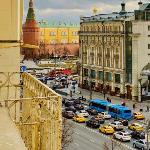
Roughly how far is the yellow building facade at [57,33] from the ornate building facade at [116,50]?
43.8 meters

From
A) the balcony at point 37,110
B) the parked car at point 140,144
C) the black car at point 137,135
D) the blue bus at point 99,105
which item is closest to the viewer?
the balcony at point 37,110

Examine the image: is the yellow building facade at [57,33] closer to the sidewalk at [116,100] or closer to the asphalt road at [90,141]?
the sidewalk at [116,100]

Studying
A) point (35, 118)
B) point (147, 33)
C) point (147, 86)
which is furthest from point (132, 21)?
point (35, 118)

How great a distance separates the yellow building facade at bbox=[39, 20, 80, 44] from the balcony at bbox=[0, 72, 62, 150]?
298 feet

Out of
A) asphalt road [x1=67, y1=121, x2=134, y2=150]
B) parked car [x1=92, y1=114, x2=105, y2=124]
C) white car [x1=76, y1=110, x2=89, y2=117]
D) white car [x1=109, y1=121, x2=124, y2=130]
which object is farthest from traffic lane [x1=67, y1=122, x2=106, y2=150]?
white car [x1=76, y1=110, x2=89, y2=117]

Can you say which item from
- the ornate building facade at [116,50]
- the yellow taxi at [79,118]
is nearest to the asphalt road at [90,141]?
the yellow taxi at [79,118]

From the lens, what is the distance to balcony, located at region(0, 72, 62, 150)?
6.36 m

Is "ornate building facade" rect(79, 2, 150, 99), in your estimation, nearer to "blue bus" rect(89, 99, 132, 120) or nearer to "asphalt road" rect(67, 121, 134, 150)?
"blue bus" rect(89, 99, 132, 120)

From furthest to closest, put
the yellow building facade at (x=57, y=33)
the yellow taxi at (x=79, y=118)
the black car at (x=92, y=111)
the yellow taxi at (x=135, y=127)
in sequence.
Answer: the yellow building facade at (x=57, y=33), the black car at (x=92, y=111), the yellow taxi at (x=79, y=118), the yellow taxi at (x=135, y=127)

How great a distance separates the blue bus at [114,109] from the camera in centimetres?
3734

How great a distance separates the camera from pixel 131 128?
110 feet

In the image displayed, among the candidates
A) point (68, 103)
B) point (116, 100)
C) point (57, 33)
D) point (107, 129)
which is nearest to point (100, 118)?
point (107, 129)

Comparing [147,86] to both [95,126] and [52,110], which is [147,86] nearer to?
[95,126]

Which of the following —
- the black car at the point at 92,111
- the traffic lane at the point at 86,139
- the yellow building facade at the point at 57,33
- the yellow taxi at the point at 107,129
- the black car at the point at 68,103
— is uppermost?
the yellow building facade at the point at 57,33
